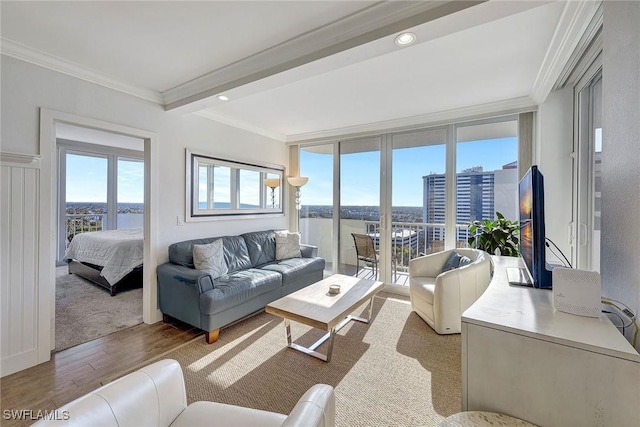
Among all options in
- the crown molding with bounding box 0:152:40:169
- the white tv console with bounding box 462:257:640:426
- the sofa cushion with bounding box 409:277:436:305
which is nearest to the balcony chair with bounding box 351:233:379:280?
the sofa cushion with bounding box 409:277:436:305

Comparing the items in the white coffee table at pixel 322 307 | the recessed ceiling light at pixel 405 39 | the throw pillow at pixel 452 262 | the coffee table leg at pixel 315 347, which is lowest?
the coffee table leg at pixel 315 347

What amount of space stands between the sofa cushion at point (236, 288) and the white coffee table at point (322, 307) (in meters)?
0.52

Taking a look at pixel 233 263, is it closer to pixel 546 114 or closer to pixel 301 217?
pixel 301 217

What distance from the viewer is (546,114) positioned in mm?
2775

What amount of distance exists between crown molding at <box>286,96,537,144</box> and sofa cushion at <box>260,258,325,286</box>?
210 centimetres

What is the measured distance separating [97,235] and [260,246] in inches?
113

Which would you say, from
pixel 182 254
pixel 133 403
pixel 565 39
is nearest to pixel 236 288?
pixel 182 254

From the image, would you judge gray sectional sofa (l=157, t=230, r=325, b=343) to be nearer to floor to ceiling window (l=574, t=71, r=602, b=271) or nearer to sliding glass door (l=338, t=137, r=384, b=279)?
sliding glass door (l=338, t=137, r=384, b=279)

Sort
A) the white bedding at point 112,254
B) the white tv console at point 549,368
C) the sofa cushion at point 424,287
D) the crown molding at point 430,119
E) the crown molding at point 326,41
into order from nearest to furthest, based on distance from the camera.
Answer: the white tv console at point 549,368 → the crown molding at point 326,41 → the sofa cushion at point 424,287 → the crown molding at point 430,119 → the white bedding at point 112,254

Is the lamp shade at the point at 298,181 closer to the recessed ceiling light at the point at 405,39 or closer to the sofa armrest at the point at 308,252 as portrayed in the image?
the sofa armrest at the point at 308,252

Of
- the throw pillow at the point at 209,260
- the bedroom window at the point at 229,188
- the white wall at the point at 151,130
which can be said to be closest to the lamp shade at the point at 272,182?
the bedroom window at the point at 229,188

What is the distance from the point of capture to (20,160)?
6.82 feet

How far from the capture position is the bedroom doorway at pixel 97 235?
307cm

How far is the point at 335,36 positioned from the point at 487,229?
269 cm
